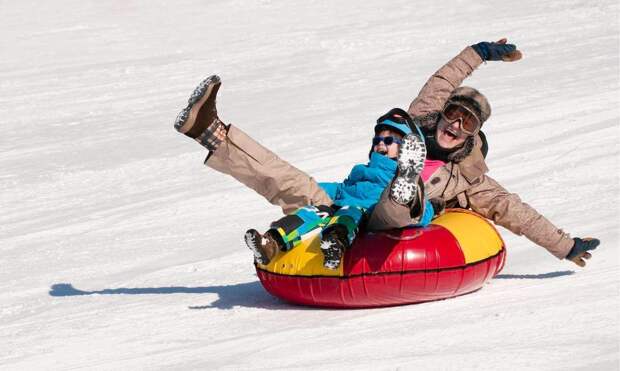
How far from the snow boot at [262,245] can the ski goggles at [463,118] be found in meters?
1.01

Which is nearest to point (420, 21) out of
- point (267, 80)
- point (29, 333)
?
point (267, 80)

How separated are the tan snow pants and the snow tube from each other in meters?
0.12

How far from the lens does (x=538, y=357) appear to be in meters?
3.60

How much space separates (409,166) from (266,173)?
2.71ft

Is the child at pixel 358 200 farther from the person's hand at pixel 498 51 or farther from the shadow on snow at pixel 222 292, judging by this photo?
the person's hand at pixel 498 51

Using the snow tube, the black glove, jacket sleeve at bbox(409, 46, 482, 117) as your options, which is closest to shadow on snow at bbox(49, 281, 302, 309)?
the snow tube

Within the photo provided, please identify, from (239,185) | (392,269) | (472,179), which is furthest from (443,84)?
(239,185)

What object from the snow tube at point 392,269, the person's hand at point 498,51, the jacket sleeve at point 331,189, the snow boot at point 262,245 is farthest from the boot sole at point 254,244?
the person's hand at point 498,51

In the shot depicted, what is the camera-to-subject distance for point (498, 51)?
556 centimetres

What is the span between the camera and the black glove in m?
4.99

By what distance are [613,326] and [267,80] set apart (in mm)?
6981

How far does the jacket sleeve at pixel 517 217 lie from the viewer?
5.01 metres

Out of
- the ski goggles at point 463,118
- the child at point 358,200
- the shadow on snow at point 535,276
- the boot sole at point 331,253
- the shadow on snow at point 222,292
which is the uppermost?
the ski goggles at point 463,118

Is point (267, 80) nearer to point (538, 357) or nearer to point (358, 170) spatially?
point (358, 170)
